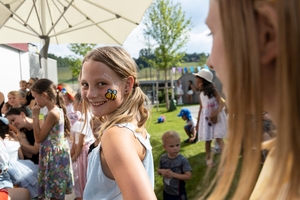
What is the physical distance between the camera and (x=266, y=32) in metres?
0.55

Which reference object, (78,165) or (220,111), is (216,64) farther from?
(220,111)

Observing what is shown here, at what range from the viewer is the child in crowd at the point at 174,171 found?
4043mm

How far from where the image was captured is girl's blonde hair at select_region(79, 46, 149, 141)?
5.69 feet

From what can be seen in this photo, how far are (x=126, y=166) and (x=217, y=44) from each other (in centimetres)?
73

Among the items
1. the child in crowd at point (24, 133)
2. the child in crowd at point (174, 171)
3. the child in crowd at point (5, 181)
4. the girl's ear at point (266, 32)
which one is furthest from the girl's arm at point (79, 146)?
the girl's ear at point (266, 32)

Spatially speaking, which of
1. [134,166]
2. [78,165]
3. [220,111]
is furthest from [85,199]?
[220,111]

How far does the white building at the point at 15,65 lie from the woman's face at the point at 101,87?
15.9 m

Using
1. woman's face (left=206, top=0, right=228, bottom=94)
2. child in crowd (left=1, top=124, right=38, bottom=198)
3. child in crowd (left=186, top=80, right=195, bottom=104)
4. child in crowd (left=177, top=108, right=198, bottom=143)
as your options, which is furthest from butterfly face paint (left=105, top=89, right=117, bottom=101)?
child in crowd (left=186, top=80, right=195, bottom=104)

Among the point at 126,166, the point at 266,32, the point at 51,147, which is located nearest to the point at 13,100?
the point at 51,147

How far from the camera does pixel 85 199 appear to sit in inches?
62.7

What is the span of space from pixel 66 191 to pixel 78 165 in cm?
60

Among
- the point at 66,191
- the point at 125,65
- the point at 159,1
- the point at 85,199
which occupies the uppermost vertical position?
the point at 159,1

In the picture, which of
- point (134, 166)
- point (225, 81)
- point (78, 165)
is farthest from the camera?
point (78, 165)

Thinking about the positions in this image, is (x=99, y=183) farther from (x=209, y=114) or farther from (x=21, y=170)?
(x=209, y=114)
